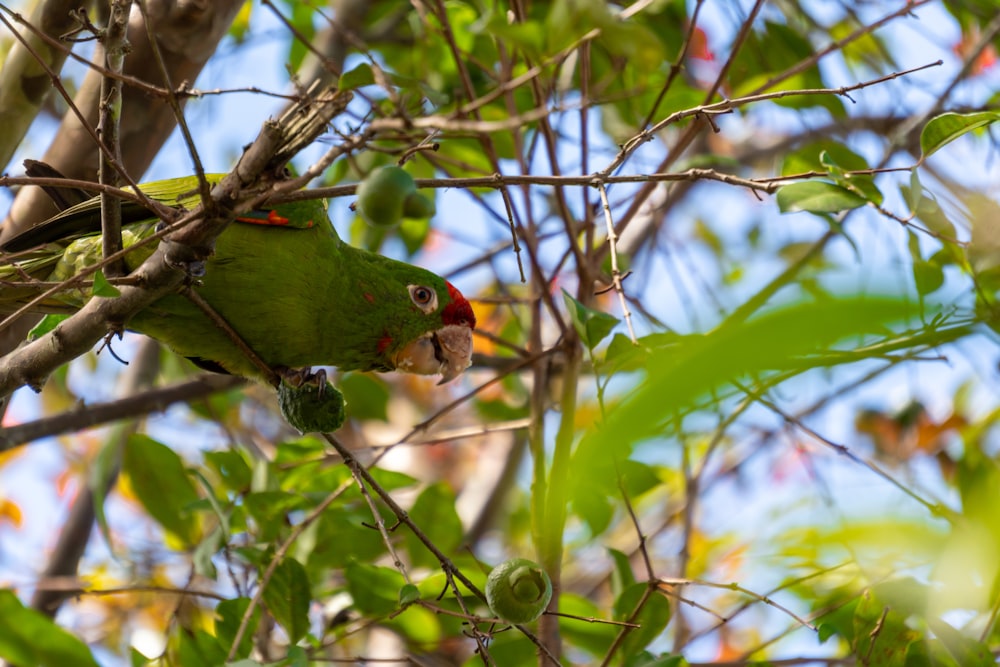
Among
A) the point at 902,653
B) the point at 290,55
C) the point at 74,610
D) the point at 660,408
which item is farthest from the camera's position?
the point at 74,610

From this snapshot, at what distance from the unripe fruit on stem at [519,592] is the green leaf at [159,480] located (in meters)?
1.62

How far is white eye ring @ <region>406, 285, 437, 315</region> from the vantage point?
319 cm

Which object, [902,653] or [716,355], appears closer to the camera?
[716,355]

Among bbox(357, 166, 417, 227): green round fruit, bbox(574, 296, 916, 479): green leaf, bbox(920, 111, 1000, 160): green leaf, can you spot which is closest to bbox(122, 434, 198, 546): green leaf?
bbox(357, 166, 417, 227): green round fruit

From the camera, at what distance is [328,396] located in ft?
8.68

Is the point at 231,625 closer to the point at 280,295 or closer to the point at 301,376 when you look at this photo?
the point at 301,376

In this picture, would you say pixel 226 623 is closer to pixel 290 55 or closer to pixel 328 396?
pixel 328 396

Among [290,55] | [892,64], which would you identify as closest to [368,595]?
[290,55]

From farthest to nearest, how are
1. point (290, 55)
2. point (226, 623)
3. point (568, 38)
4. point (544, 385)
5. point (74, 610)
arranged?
point (74, 610) < point (290, 55) < point (544, 385) < point (226, 623) < point (568, 38)

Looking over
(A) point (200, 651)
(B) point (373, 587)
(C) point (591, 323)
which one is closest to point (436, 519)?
(B) point (373, 587)

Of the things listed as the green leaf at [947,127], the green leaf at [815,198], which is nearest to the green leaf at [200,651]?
the green leaf at [815,198]

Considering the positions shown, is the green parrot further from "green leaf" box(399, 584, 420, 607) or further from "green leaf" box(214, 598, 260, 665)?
"green leaf" box(399, 584, 420, 607)

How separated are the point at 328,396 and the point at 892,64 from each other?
11.2 feet

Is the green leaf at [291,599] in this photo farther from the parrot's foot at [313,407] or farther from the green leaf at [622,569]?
the green leaf at [622,569]
